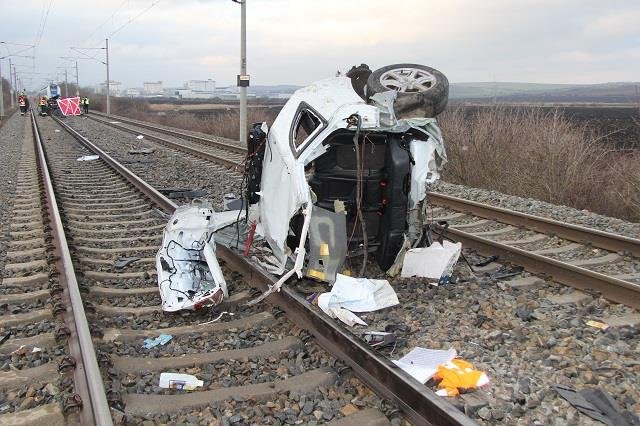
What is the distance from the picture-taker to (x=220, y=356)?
13.4 ft

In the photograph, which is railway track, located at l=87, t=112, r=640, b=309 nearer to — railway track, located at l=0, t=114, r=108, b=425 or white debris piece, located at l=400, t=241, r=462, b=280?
white debris piece, located at l=400, t=241, r=462, b=280

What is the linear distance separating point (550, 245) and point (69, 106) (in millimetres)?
51321

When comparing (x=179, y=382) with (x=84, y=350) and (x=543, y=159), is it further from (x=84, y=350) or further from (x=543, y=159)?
(x=543, y=159)

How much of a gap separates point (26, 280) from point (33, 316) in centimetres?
103

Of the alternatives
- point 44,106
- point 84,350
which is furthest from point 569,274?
point 44,106

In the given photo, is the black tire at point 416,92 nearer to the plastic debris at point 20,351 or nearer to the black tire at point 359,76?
the black tire at point 359,76

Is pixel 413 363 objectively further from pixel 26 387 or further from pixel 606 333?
pixel 26 387

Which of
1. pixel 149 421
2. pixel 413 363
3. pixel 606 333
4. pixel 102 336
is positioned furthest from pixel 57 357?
pixel 606 333

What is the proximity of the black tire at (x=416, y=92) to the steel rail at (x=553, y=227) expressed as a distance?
9.85ft

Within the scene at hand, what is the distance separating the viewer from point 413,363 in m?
3.91

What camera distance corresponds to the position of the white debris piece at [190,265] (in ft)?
15.8

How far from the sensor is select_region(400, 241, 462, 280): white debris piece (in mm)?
5594

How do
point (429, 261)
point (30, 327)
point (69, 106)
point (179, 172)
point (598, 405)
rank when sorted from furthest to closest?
point (69, 106), point (179, 172), point (429, 261), point (30, 327), point (598, 405)

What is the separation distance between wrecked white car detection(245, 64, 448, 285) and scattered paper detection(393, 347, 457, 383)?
4.35 feet
